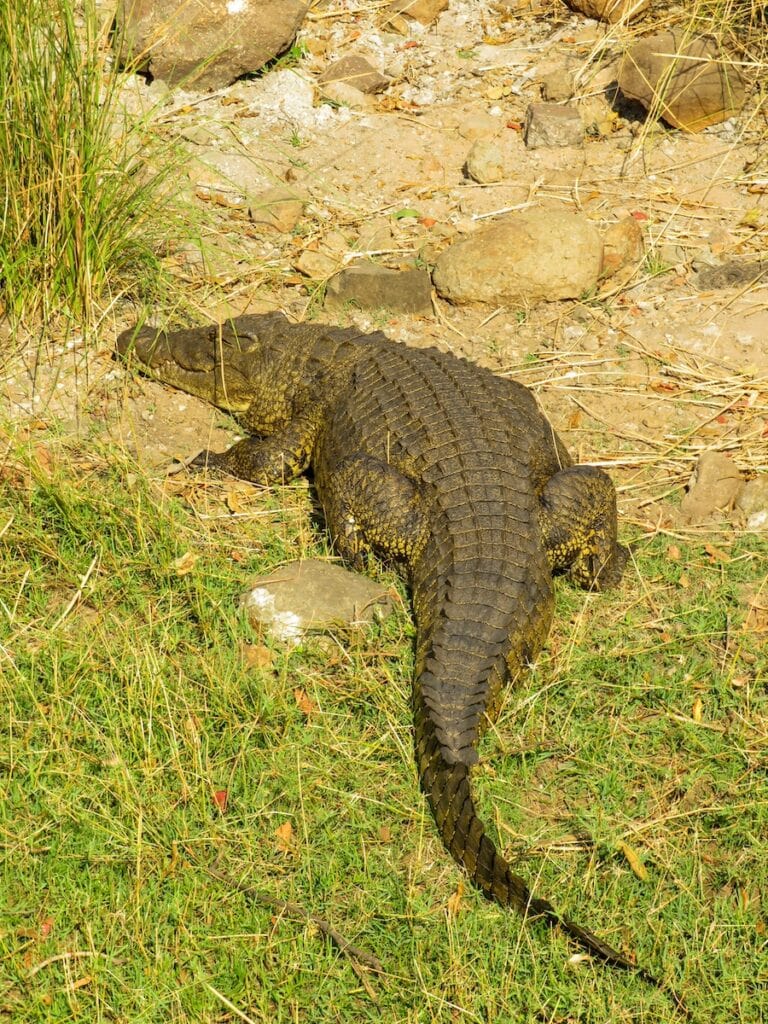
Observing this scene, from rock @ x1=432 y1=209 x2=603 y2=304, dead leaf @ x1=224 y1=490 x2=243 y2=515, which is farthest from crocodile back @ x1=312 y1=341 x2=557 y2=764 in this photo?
rock @ x1=432 y1=209 x2=603 y2=304

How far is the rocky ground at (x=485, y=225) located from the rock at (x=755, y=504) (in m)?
0.01

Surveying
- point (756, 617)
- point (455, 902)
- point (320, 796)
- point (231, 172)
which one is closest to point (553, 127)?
point (231, 172)

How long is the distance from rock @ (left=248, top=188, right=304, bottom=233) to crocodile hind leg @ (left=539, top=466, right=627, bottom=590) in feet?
9.26

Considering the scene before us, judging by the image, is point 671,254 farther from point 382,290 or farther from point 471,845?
point 471,845

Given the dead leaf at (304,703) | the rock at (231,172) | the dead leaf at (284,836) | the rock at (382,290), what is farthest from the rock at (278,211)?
the dead leaf at (284,836)

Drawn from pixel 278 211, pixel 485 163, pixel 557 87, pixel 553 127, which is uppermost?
pixel 557 87

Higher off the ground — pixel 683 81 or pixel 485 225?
pixel 683 81

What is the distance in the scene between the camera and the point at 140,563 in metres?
4.27

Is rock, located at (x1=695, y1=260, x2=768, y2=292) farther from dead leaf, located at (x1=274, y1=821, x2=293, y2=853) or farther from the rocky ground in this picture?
dead leaf, located at (x1=274, y1=821, x2=293, y2=853)

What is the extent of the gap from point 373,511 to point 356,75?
4420 mm

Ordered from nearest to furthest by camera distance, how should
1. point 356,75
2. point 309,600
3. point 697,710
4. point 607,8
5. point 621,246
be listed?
point 697,710
point 309,600
point 621,246
point 356,75
point 607,8

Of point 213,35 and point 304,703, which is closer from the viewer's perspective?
point 304,703

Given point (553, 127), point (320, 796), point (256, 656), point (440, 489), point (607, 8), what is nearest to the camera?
point (320, 796)

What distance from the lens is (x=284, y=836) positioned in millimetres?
3430
